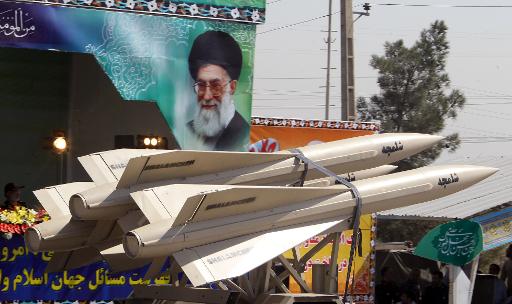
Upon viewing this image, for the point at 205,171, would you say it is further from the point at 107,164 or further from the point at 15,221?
the point at 15,221

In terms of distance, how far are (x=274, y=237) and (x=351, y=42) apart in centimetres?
1802

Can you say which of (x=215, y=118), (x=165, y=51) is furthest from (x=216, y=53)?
(x=215, y=118)

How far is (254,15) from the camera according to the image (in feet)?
67.4

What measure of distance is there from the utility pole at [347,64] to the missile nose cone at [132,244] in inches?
741

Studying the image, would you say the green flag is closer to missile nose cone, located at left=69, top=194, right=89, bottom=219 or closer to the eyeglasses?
the eyeglasses

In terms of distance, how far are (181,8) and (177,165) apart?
208 inches

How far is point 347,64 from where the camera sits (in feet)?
106

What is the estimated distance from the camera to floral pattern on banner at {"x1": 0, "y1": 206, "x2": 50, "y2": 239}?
59.7 feet

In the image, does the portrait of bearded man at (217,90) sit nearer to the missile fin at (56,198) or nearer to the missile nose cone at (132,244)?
the missile fin at (56,198)

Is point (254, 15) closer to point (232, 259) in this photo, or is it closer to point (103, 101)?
point (103, 101)

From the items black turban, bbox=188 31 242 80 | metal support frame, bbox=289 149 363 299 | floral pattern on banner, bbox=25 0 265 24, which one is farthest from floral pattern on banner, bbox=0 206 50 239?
metal support frame, bbox=289 149 363 299

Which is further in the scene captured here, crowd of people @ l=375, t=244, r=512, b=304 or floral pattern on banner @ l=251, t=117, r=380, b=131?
floral pattern on banner @ l=251, t=117, r=380, b=131

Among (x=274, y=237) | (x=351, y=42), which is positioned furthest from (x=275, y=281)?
(x=351, y=42)

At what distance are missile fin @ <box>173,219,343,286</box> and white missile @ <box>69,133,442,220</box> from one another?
1342mm
